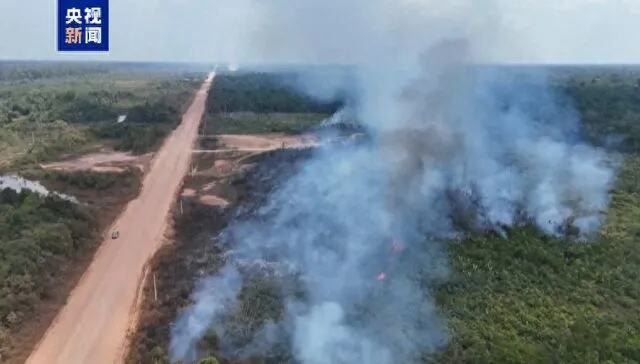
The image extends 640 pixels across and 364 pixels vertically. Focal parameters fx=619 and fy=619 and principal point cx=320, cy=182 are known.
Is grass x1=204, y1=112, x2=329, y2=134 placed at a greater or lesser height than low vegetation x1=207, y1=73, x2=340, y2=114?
lesser

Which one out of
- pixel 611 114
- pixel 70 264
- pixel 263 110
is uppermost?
pixel 611 114

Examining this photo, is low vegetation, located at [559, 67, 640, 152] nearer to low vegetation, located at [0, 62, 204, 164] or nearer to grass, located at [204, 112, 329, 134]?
grass, located at [204, 112, 329, 134]

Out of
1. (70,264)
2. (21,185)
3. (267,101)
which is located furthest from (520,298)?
(267,101)

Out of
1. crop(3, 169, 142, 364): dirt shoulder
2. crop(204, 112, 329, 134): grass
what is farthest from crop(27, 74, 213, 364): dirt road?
crop(204, 112, 329, 134): grass

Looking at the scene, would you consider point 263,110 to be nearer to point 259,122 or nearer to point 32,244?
point 259,122

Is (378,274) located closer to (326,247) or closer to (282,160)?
(326,247)

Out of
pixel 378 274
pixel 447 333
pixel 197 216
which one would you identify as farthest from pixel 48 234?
pixel 447 333
